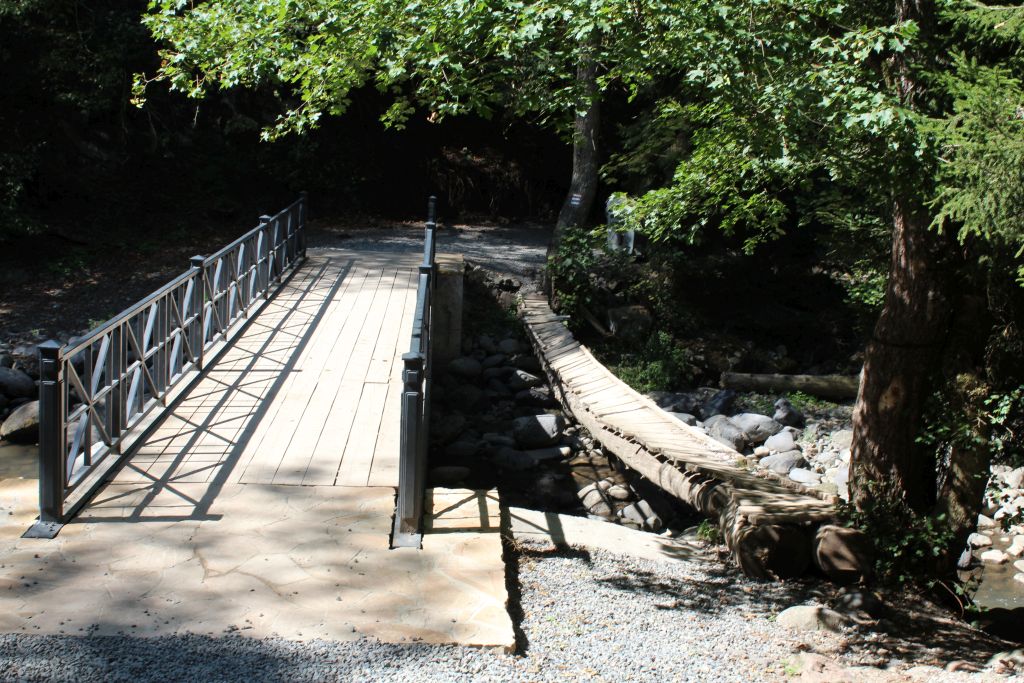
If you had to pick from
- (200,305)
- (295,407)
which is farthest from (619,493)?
(200,305)

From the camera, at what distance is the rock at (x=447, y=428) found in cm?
1020

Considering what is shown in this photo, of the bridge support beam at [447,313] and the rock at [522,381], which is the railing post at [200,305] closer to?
the bridge support beam at [447,313]

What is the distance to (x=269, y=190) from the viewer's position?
19.0 meters

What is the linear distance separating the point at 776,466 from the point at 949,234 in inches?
169

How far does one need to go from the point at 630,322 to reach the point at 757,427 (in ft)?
11.5

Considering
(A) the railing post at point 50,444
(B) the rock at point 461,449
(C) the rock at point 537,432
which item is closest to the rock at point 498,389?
(C) the rock at point 537,432

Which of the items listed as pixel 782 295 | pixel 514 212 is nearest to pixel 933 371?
pixel 782 295

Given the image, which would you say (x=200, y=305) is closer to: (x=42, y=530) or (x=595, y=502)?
(x=42, y=530)

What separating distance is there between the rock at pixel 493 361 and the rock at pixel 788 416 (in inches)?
143

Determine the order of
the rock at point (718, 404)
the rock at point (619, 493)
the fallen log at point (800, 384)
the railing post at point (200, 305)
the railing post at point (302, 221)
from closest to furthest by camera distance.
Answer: the railing post at point (200, 305) → the rock at point (619, 493) → the rock at point (718, 404) → the fallen log at point (800, 384) → the railing post at point (302, 221)

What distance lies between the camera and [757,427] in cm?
1076

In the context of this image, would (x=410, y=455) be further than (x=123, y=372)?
No

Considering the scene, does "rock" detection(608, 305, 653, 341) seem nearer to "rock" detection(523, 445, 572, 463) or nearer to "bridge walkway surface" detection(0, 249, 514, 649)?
"rock" detection(523, 445, 572, 463)

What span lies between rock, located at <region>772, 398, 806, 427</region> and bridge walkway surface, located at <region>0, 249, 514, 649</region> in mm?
5278
